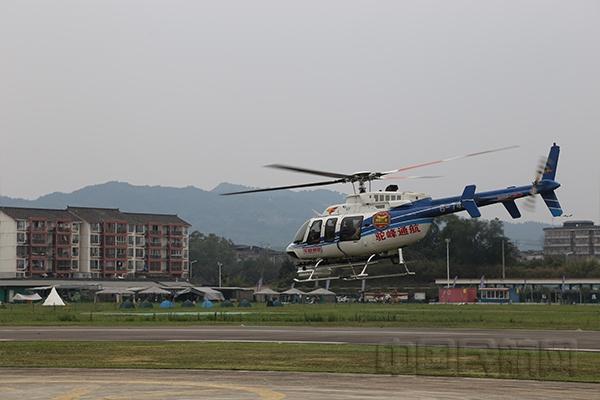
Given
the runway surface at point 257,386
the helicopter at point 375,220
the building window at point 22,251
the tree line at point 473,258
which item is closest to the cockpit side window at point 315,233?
the helicopter at point 375,220

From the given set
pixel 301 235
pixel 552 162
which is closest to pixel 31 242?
pixel 301 235

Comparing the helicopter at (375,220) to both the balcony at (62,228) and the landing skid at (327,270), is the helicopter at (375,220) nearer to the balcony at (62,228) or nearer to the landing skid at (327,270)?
the landing skid at (327,270)

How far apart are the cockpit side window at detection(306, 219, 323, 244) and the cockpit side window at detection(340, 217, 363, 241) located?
135cm

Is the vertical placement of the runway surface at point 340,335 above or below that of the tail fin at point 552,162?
below

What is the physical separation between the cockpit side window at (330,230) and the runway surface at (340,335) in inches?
254

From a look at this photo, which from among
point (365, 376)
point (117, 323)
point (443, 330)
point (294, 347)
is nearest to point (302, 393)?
point (365, 376)

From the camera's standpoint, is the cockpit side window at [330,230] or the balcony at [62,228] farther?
the balcony at [62,228]

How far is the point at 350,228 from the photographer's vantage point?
4347 cm

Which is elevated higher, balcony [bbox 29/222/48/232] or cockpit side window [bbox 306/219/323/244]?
balcony [bbox 29/222/48/232]

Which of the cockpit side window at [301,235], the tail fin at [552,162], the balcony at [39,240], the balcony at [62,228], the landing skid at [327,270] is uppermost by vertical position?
the balcony at [62,228]

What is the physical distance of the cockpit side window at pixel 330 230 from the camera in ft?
145

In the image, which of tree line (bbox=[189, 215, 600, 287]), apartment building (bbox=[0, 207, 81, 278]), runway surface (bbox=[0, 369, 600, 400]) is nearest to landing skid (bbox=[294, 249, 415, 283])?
runway surface (bbox=[0, 369, 600, 400])

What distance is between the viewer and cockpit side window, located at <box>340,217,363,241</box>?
4328cm

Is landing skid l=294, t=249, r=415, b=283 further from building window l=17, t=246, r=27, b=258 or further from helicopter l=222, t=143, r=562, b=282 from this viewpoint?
building window l=17, t=246, r=27, b=258
